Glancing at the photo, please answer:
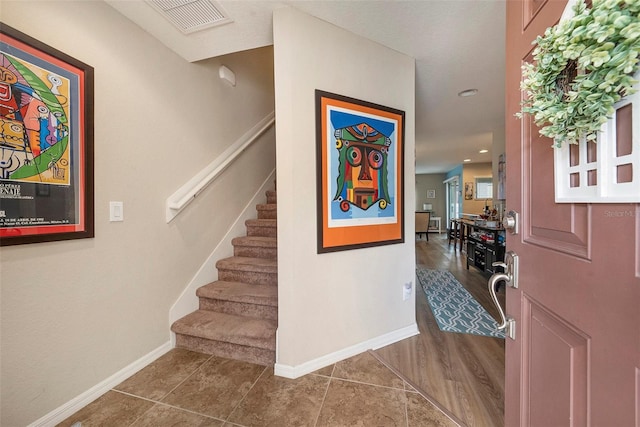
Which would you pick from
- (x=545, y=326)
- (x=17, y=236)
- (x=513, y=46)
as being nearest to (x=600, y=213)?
(x=545, y=326)

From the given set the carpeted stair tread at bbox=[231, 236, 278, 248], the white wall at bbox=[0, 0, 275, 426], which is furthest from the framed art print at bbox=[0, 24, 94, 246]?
the carpeted stair tread at bbox=[231, 236, 278, 248]

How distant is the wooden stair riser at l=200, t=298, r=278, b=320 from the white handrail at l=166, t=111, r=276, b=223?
0.78m

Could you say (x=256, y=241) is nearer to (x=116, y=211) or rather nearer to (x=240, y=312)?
(x=240, y=312)

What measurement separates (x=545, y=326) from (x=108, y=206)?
7.09 feet

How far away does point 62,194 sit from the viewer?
1295 millimetres

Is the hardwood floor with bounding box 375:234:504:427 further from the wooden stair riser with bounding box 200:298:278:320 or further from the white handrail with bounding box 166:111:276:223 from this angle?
the white handrail with bounding box 166:111:276:223

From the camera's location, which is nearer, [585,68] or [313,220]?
[585,68]

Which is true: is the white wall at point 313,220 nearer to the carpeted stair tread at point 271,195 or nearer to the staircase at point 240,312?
the staircase at point 240,312

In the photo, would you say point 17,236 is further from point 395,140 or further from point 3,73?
point 395,140

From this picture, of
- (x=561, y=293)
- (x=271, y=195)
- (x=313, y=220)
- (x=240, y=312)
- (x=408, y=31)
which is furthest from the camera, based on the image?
(x=271, y=195)

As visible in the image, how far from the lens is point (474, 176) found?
7562 millimetres

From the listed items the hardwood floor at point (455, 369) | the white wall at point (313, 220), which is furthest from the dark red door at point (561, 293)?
the white wall at point (313, 220)

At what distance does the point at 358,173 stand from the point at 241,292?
4.44 ft

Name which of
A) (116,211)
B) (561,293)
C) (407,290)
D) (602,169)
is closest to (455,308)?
(407,290)
